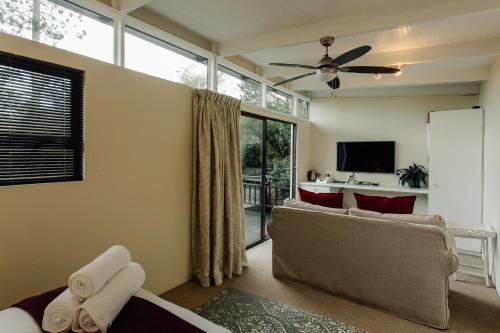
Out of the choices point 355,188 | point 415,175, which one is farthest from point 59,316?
point 415,175

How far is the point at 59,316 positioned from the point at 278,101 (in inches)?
172

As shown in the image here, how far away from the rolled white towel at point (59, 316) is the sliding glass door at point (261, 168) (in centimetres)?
299

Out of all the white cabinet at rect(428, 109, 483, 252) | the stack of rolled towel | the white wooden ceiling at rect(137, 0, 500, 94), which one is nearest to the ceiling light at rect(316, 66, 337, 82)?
the white wooden ceiling at rect(137, 0, 500, 94)

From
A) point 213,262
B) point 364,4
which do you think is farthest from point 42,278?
point 364,4

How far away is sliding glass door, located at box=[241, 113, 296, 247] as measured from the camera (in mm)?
4262

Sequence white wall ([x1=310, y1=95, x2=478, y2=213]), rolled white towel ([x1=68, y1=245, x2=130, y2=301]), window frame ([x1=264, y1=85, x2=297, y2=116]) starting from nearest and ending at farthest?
rolled white towel ([x1=68, y1=245, x2=130, y2=301])
window frame ([x1=264, y1=85, x2=297, y2=116])
white wall ([x1=310, y1=95, x2=478, y2=213])

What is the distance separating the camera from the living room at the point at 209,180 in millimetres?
1857

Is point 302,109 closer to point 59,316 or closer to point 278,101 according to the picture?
point 278,101

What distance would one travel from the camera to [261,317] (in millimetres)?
2541

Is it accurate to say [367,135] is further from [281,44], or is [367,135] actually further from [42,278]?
[42,278]

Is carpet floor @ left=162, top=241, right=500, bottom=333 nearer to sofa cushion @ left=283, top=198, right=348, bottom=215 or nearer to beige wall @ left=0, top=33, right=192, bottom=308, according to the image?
beige wall @ left=0, top=33, right=192, bottom=308

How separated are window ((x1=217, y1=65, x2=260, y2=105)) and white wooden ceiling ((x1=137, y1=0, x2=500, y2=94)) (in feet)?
1.01

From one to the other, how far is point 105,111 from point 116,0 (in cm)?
98

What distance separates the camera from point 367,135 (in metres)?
5.62
